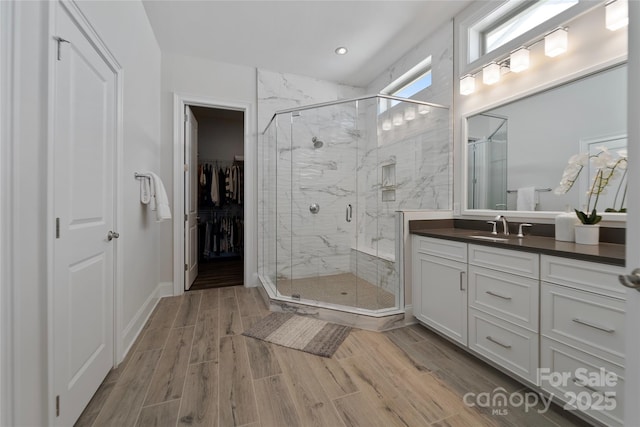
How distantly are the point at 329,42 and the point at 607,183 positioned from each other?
273 cm

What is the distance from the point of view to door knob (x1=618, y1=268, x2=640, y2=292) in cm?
64

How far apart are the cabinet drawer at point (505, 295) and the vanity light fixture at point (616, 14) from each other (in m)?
1.53

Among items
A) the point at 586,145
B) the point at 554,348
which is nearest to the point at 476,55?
the point at 586,145

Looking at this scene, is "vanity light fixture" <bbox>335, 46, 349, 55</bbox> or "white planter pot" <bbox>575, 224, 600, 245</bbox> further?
"vanity light fixture" <bbox>335, 46, 349, 55</bbox>

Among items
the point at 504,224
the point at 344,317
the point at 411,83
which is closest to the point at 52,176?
the point at 344,317

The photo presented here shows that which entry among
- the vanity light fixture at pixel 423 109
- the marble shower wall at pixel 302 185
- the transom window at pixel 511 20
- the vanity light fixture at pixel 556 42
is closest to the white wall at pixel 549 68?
the vanity light fixture at pixel 556 42

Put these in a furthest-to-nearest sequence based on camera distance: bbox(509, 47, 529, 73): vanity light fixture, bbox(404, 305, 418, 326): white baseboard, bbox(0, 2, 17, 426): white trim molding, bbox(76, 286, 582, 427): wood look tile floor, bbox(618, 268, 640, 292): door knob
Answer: bbox(404, 305, 418, 326): white baseboard < bbox(509, 47, 529, 73): vanity light fixture < bbox(76, 286, 582, 427): wood look tile floor < bbox(0, 2, 17, 426): white trim molding < bbox(618, 268, 640, 292): door knob

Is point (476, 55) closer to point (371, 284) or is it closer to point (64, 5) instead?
point (371, 284)

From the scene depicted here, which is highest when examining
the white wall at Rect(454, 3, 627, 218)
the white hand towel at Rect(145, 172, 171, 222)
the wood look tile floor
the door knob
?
the white wall at Rect(454, 3, 627, 218)

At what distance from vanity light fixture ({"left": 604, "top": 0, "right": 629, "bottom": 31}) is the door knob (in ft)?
5.62

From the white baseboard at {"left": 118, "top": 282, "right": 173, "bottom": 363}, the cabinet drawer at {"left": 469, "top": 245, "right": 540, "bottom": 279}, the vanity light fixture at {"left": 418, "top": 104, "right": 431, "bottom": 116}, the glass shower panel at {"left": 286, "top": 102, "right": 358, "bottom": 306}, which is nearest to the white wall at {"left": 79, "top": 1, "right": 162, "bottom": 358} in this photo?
the white baseboard at {"left": 118, "top": 282, "right": 173, "bottom": 363}

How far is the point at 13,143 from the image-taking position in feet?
2.97

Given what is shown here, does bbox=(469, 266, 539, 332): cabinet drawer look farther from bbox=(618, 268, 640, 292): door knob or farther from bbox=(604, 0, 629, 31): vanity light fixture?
bbox=(604, 0, 629, 31): vanity light fixture

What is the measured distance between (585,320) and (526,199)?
1.08 meters
